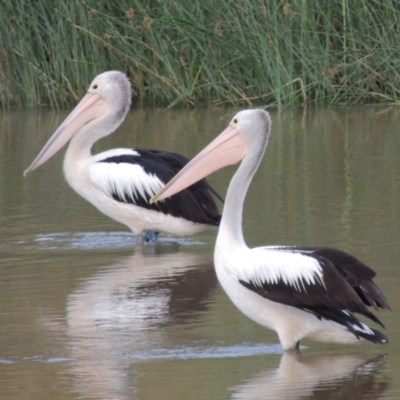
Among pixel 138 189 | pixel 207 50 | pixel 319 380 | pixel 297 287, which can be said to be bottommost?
pixel 319 380

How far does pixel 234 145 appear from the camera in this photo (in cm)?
546

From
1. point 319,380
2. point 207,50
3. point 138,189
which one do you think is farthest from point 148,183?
point 207,50

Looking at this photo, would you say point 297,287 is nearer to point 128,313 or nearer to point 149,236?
point 128,313

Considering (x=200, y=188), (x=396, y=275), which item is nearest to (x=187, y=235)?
(x=200, y=188)

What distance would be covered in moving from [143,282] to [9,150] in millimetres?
5616

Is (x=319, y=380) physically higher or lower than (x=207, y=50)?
lower

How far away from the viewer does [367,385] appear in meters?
4.50

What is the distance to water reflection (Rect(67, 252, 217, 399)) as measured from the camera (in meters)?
4.71

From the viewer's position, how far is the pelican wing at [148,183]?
7418 mm

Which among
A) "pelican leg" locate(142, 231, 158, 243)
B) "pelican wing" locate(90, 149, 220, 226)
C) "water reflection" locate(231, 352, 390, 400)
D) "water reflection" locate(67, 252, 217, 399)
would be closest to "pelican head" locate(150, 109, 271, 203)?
"water reflection" locate(67, 252, 217, 399)

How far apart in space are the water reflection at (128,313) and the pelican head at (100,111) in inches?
53.6

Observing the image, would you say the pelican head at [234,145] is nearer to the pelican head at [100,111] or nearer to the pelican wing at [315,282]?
the pelican wing at [315,282]

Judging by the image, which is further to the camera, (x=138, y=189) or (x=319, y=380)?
(x=138, y=189)

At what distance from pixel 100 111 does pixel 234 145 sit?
3.09m
